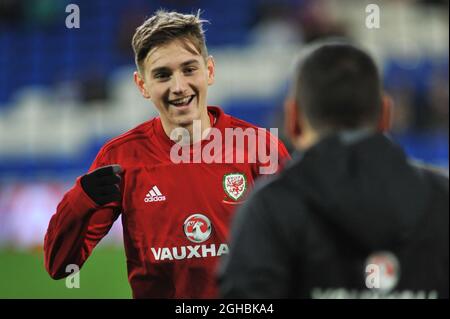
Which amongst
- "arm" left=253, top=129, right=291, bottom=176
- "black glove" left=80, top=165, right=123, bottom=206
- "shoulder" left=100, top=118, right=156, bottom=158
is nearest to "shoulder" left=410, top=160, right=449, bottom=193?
"arm" left=253, top=129, right=291, bottom=176

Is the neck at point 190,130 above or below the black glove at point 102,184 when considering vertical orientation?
above

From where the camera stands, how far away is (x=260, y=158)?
11.7ft

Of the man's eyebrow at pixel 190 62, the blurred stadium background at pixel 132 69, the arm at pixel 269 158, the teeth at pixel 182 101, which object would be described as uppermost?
the blurred stadium background at pixel 132 69

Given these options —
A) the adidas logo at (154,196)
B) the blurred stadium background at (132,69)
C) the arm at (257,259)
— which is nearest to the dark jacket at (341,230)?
the arm at (257,259)

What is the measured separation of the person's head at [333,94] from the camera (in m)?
2.10

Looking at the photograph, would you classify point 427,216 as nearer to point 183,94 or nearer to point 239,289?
point 239,289

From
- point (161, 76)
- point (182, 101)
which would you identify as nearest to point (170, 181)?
point (182, 101)

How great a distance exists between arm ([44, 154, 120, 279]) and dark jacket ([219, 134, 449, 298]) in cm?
143

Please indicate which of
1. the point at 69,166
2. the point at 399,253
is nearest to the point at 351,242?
the point at 399,253

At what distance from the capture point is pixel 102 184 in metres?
3.37

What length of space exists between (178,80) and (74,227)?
734mm

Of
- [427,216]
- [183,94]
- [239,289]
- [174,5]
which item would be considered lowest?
[239,289]

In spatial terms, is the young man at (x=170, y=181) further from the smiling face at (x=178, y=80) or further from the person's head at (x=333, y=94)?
the person's head at (x=333, y=94)

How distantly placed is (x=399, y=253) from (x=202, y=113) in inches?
67.3
